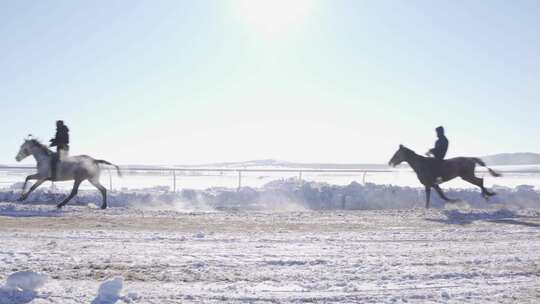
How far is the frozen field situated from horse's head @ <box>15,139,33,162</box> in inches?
213

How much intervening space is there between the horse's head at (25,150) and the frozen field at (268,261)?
5404mm

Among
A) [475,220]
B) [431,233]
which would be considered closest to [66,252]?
[431,233]

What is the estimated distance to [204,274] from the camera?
6.02 m

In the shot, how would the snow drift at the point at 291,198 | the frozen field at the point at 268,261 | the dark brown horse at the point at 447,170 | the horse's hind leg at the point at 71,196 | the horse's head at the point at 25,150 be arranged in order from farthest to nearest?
1. the snow drift at the point at 291,198
2. the dark brown horse at the point at 447,170
3. the horse's head at the point at 25,150
4. the horse's hind leg at the point at 71,196
5. the frozen field at the point at 268,261

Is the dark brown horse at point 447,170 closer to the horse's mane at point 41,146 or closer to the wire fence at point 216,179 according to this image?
the wire fence at point 216,179

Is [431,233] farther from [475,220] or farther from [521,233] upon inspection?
[475,220]

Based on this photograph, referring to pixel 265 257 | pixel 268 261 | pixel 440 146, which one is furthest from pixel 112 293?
pixel 440 146

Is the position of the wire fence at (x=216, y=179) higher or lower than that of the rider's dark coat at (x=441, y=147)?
lower

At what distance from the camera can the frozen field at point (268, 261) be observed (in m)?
5.22

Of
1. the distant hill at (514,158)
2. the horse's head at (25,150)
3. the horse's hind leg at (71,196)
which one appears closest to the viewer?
the horse's hind leg at (71,196)

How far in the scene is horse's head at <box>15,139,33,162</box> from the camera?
15797mm

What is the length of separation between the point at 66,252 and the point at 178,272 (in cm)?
206

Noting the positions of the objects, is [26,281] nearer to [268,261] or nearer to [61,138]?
[268,261]

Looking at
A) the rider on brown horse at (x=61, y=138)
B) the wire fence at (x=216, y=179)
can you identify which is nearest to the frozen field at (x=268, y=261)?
the rider on brown horse at (x=61, y=138)
